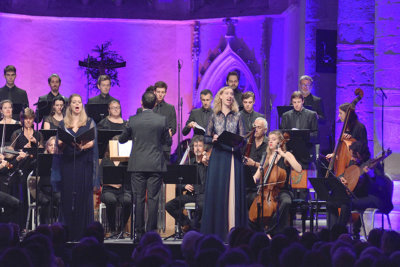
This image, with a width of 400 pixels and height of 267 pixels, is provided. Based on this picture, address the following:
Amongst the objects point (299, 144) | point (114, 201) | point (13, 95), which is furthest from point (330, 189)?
point (13, 95)

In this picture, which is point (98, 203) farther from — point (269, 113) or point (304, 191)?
point (269, 113)

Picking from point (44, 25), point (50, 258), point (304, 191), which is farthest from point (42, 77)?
point (50, 258)

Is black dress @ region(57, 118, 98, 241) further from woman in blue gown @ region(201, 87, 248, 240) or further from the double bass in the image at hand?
Result: the double bass

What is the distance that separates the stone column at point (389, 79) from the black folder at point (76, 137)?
14.0ft

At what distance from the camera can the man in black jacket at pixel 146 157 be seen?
8211mm

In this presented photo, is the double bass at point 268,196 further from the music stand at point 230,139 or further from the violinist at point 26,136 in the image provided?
the violinist at point 26,136

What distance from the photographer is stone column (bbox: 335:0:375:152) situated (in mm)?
11406

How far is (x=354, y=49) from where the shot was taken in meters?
11.4

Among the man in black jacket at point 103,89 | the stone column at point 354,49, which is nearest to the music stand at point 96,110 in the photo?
the man in black jacket at point 103,89

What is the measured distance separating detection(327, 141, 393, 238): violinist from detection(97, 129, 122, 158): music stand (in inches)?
111

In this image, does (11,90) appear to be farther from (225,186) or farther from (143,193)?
(225,186)

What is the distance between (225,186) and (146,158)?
982 millimetres

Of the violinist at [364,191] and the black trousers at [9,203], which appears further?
the black trousers at [9,203]

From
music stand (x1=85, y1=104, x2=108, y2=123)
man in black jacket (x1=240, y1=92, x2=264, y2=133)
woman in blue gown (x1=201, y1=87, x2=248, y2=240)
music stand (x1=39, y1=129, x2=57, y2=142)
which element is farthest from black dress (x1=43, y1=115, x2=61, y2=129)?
woman in blue gown (x1=201, y1=87, x2=248, y2=240)
